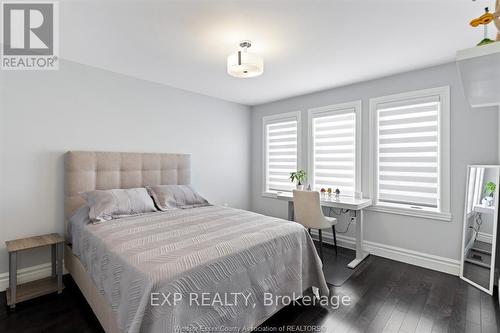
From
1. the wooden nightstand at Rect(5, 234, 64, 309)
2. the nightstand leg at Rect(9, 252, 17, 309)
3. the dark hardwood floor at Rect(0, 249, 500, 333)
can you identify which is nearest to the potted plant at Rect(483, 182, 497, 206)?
the dark hardwood floor at Rect(0, 249, 500, 333)

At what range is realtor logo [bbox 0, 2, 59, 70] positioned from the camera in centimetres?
195

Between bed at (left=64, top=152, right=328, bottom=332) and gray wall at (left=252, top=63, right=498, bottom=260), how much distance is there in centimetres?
164

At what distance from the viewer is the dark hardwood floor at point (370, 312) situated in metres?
1.93

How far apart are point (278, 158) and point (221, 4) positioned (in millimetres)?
3165

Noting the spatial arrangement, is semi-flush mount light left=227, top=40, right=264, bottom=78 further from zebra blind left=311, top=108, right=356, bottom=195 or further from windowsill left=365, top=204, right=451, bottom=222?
windowsill left=365, top=204, right=451, bottom=222

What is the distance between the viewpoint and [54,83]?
8.92 feet

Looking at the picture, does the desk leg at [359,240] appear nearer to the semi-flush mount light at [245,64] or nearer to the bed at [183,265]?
the bed at [183,265]

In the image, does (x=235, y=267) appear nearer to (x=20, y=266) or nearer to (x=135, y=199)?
(x=135, y=199)

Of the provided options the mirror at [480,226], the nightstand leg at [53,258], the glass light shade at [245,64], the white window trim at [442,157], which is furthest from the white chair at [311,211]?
the nightstand leg at [53,258]

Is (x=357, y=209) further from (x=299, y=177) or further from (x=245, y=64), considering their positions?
(x=245, y=64)

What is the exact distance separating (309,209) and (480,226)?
5.97ft

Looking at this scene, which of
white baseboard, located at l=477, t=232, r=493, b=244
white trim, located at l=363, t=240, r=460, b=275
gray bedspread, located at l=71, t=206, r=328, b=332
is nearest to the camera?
gray bedspread, located at l=71, t=206, r=328, b=332

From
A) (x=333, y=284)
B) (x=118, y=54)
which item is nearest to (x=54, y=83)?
(x=118, y=54)

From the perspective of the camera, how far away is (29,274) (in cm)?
255
